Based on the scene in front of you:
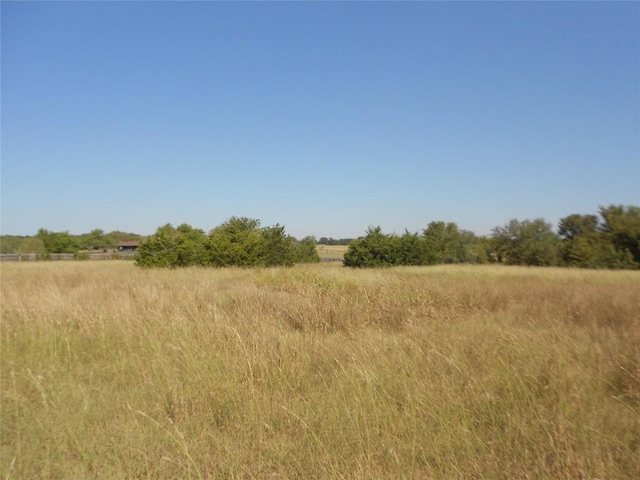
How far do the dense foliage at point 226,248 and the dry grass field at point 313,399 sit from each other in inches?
588

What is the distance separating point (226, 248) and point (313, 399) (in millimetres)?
17790

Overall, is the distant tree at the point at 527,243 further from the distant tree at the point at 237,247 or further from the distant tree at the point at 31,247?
the distant tree at the point at 31,247

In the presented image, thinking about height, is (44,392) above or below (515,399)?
below

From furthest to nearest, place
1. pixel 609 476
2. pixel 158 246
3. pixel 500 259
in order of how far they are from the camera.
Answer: pixel 500 259 → pixel 158 246 → pixel 609 476

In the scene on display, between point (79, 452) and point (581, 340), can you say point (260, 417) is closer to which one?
point (79, 452)

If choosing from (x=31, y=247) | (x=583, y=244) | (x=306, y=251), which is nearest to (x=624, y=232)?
(x=583, y=244)

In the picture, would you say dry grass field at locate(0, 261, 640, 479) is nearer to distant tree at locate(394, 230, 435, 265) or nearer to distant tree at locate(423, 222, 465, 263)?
distant tree at locate(394, 230, 435, 265)

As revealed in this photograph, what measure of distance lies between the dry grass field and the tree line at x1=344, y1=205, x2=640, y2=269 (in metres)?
21.6

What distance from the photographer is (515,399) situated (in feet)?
8.04

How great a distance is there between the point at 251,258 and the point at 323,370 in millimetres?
16913

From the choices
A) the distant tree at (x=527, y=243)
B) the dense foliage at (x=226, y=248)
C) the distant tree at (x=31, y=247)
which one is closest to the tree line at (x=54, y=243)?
the distant tree at (x=31, y=247)

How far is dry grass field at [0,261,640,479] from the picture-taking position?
1.89 meters

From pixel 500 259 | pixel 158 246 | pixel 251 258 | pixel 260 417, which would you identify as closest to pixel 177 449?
pixel 260 417

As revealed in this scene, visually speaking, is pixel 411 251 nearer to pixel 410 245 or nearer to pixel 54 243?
pixel 410 245
